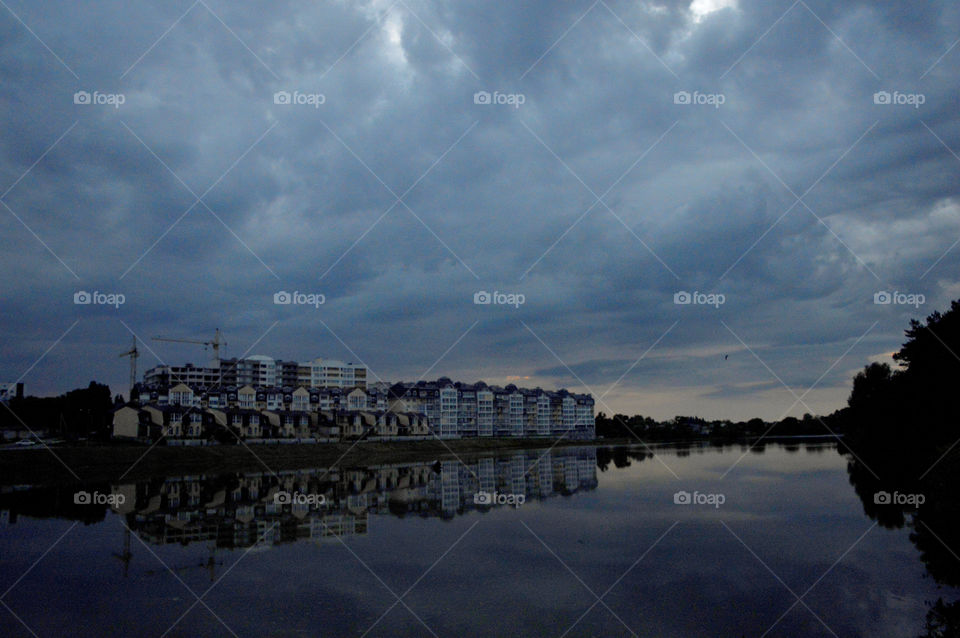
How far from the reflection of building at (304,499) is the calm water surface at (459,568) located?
30 cm

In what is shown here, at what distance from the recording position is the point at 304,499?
140 ft

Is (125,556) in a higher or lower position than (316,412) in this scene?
lower

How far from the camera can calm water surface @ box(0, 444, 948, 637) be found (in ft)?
56.1

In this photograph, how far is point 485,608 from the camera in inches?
713

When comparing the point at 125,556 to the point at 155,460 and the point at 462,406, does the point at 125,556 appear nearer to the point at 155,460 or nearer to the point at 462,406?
the point at 155,460

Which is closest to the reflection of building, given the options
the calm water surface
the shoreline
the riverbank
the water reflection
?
the water reflection

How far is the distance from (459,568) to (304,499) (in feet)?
75.1

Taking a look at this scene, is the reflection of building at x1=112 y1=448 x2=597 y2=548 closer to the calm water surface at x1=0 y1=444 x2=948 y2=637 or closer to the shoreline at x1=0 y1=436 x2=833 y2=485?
the calm water surface at x1=0 y1=444 x2=948 y2=637

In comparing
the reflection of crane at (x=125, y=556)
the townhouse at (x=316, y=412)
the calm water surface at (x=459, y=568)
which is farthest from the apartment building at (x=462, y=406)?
the reflection of crane at (x=125, y=556)

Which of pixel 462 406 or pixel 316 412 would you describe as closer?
pixel 316 412

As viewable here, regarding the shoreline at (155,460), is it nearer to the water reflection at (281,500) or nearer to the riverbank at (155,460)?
the riverbank at (155,460)

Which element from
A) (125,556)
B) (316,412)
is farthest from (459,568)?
(316,412)

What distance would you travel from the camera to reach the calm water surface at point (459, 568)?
17.1 m

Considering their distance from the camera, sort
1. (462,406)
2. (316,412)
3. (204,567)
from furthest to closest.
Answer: (462,406) → (316,412) → (204,567)
